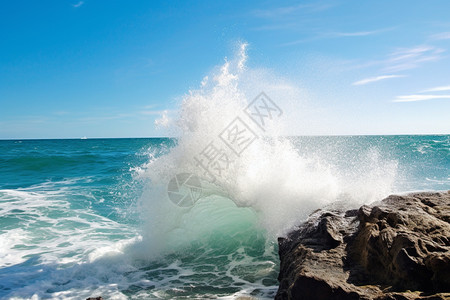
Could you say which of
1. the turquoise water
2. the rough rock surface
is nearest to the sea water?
the turquoise water

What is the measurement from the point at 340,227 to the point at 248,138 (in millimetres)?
3887

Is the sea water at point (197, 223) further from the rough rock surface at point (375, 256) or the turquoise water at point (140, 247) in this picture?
the rough rock surface at point (375, 256)

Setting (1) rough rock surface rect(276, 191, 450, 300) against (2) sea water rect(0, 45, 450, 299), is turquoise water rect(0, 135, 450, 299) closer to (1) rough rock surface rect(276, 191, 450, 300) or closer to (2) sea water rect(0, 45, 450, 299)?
(2) sea water rect(0, 45, 450, 299)

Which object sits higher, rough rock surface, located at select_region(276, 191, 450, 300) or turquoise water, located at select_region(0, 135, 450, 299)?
rough rock surface, located at select_region(276, 191, 450, 300)

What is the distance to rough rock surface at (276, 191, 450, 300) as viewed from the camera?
2.76 m

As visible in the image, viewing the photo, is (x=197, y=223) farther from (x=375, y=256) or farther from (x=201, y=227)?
(x=375, y=256)

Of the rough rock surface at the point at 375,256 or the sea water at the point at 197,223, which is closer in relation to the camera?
the rough rock surface at the point at 375,256

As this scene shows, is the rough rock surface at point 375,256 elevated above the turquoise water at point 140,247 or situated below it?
above

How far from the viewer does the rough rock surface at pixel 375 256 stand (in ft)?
9.04

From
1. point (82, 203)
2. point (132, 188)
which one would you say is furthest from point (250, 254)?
point (132, 188)

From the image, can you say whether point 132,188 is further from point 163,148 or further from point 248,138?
point 248,138

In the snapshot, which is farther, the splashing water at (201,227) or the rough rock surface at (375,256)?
the splashing water at (201,227)

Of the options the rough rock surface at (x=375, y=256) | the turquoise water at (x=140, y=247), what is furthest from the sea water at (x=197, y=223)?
the rough rock surface at (x=375, y=256)

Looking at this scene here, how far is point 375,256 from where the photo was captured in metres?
3.25
